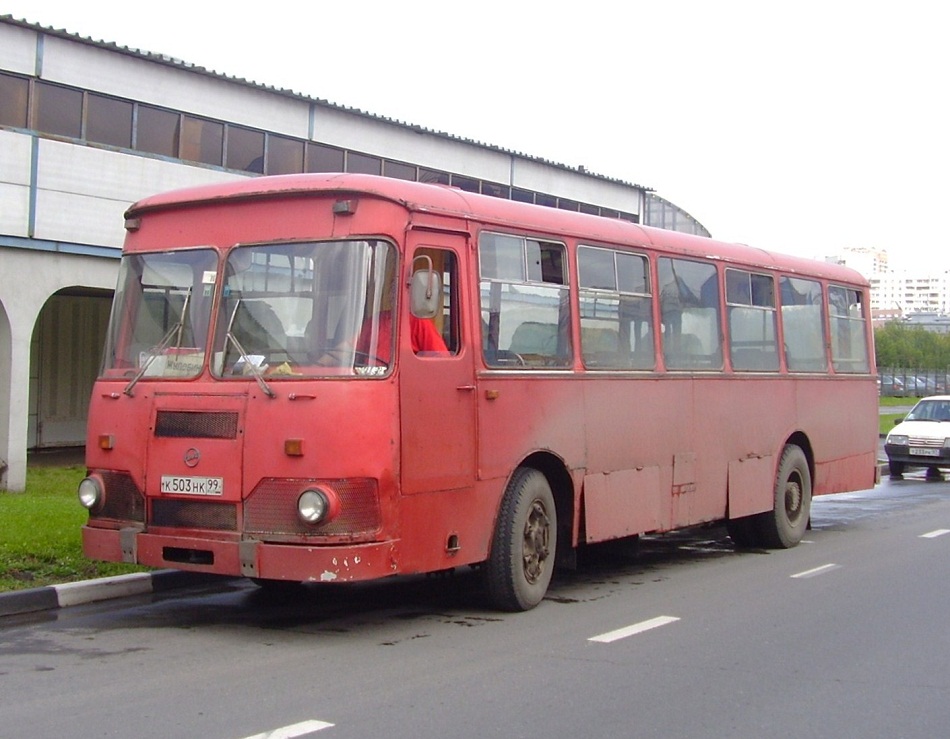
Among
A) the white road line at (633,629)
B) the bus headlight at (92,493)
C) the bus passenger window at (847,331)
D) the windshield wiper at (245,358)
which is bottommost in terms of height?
the white road line at (633,629)

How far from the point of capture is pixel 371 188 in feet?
27.2

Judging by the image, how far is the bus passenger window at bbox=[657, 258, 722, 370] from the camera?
37.7 ft

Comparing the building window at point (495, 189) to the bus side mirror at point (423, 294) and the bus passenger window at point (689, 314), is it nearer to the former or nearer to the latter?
the bus passenger window at point (689, 314)

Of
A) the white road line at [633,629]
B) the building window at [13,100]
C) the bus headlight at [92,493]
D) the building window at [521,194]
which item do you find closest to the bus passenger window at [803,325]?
the white road line at [633,629]

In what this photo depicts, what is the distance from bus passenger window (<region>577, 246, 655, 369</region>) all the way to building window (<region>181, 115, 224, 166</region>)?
10606mm

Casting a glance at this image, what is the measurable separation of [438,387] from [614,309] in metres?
2.67

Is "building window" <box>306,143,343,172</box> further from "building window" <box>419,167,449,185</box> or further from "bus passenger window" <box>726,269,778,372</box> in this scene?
"bus passenger window" <box>726,269,778,372</box>

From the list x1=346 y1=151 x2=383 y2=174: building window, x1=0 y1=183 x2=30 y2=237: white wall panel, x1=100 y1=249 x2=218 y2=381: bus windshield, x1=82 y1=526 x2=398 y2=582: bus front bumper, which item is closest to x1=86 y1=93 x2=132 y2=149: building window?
x1=0 y1=183 x2=30 y2=237: white wall panel

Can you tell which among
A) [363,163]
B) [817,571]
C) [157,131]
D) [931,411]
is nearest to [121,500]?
[817,571]

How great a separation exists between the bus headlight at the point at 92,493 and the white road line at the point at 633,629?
346cm

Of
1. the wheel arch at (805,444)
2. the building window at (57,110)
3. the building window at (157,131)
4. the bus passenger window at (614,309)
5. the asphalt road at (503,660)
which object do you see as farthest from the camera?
the building window at (157,131)

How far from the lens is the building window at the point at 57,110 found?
17438mm

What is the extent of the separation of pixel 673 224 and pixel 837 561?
76.4ft

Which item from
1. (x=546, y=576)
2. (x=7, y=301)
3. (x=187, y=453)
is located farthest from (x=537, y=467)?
(x=7, y=301)
